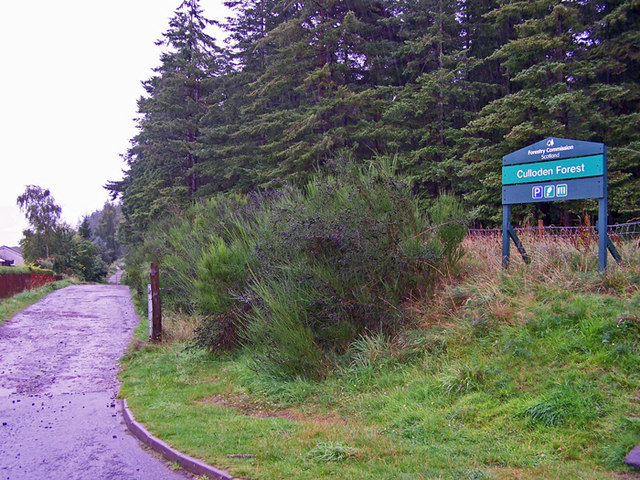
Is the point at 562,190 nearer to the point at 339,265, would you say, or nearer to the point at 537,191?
the point at 537,191

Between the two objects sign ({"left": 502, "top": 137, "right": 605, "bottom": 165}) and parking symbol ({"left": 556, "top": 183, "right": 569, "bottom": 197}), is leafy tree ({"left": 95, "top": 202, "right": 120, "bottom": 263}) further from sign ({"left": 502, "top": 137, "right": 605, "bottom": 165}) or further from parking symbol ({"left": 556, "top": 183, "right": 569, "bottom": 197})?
parking symbol ({"left": 556, "top": 183, "right": 569, "bottom": 197})

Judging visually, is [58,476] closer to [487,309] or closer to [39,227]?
[487,309]

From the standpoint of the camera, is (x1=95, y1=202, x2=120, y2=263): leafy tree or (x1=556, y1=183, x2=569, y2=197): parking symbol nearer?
(x1=556, y1=183, x2=569, y2=197): parking symbol

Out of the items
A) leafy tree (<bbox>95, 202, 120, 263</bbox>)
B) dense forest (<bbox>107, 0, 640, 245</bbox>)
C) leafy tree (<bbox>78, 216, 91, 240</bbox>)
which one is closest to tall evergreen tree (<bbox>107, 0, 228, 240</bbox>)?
dense forest (<bbox>107, 0, 640, 245</bbox>)

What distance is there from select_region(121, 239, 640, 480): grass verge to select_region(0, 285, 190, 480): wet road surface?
542mm

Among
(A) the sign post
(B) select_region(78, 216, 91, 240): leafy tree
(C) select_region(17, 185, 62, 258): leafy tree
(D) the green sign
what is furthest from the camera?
(B) select_region(78, 216, 91, 240): leafy tree

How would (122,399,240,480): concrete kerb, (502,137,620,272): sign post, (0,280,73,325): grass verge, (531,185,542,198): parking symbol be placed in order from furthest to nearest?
(0,280,73,325): grass verge → (531,185,542,198): parking symbol → (502,137,620,272): sign post → (122,399,240,480): concrete kerb

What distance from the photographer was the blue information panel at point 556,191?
7.68 m

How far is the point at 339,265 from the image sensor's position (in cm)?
868

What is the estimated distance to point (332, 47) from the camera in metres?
27.0

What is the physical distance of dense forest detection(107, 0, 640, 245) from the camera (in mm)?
20062

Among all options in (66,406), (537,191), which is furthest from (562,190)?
(66,406)

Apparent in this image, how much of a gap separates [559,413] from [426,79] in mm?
21372

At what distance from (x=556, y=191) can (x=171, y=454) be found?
6.47m
